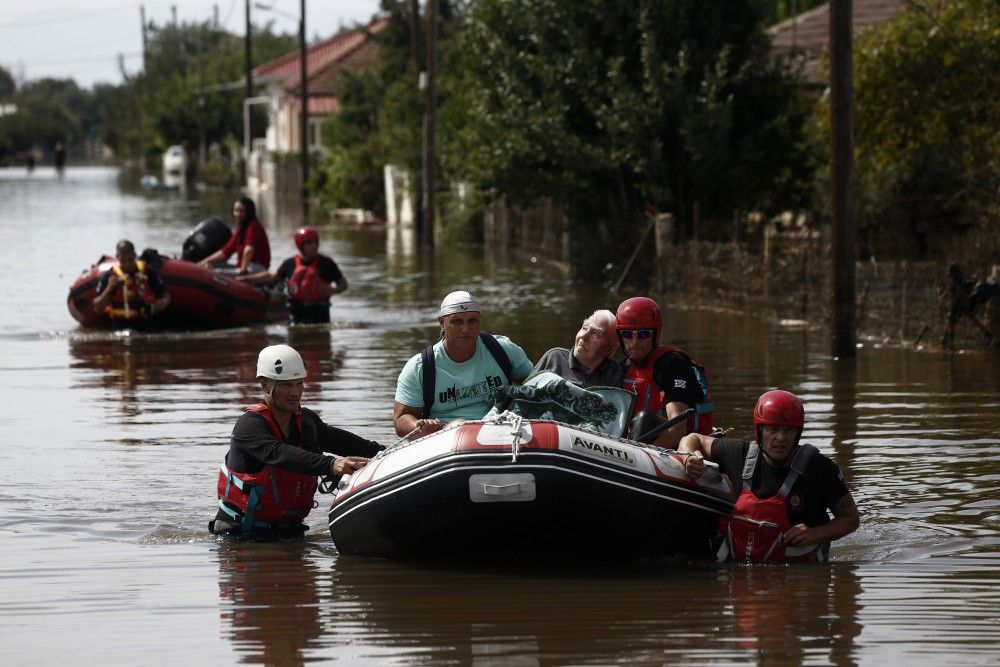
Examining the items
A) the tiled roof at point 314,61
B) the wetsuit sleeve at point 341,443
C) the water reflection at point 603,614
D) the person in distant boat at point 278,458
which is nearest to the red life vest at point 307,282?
the person in distant boat at point 278,458

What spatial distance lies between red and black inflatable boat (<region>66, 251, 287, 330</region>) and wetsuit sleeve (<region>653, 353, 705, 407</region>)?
13.5 metres

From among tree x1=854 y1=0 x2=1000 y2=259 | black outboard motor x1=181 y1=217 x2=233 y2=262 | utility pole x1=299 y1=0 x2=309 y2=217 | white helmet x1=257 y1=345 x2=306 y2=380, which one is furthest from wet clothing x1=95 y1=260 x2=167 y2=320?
utility pole x1=299 y1=0 x2=309 y2=217

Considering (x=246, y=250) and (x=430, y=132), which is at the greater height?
(x=430, y=132)

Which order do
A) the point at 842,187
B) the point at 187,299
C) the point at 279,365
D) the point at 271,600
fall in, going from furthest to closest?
the point at 187,299 → the point at 842,187 → the point at 279,365 → the point at 271,600

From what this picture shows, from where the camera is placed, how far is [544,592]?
981cm

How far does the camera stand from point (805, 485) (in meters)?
10.2

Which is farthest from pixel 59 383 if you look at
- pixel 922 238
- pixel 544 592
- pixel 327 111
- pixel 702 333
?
pixel 327 111

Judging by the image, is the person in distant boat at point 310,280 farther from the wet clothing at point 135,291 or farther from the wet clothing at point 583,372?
the wet clothing at point 583,372

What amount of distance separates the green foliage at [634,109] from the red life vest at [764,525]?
1816cm

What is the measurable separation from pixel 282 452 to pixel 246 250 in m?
14.3

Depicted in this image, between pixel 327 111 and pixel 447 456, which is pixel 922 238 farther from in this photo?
pixel 327 111

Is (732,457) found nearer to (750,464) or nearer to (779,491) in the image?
(750,464)

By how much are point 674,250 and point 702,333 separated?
4853 millimetres

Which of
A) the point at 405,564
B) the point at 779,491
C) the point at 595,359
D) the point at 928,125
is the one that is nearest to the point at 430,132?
the point at 928,125
